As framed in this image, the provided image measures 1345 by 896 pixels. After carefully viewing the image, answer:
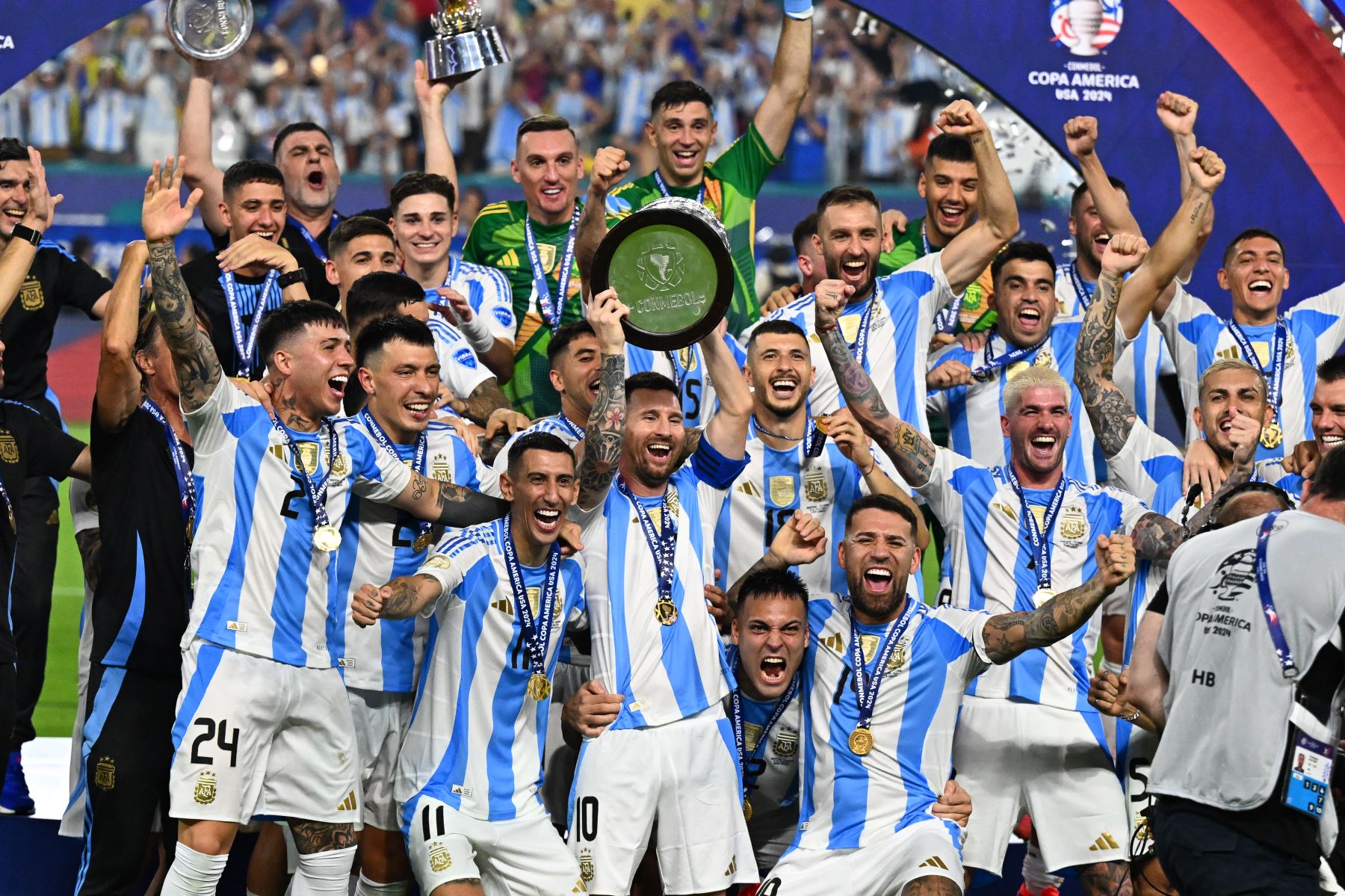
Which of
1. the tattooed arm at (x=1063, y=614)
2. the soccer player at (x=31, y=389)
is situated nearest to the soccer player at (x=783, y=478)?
the tattooed arm at (x=1063, y=614)

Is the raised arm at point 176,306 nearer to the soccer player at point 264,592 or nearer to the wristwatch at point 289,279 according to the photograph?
the soccer player at point 264,592

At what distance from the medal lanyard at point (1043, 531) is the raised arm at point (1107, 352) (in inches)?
18.3

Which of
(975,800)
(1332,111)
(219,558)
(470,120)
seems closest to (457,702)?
(219,558)

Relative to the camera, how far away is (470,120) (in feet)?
45.9

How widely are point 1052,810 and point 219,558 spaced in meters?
2.92

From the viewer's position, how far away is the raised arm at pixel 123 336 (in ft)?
17.1

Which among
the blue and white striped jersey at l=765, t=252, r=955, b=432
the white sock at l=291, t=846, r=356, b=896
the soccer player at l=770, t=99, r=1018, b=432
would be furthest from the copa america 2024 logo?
the white sock at l=291, t=846, r=356, b=896

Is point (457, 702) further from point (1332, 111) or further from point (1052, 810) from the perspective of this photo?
point (1332, 111)

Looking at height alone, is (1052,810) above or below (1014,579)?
below

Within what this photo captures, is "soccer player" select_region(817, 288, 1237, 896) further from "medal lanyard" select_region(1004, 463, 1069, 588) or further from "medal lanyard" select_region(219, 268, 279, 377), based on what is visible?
"medal lanyard" select_region(219, 268, 279, 377)

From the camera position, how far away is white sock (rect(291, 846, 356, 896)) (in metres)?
5.32

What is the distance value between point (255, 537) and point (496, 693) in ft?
3.00

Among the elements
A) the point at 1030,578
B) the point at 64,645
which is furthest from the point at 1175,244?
the point at 64,645

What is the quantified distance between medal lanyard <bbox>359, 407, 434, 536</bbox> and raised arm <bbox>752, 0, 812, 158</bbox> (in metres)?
2.35
